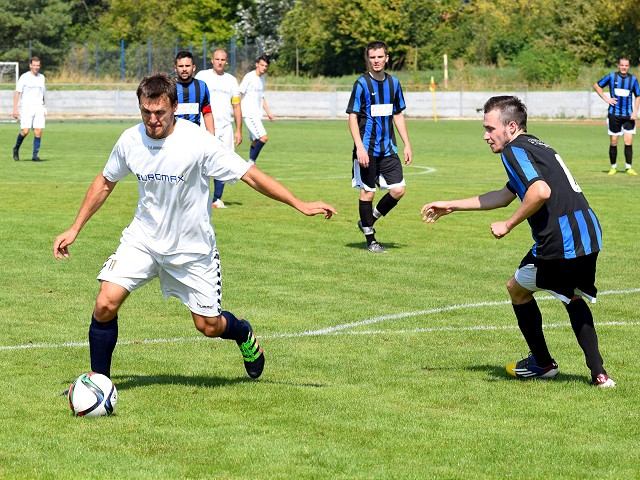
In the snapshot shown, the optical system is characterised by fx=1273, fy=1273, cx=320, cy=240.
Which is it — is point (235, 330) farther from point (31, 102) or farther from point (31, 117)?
point (31, 102)

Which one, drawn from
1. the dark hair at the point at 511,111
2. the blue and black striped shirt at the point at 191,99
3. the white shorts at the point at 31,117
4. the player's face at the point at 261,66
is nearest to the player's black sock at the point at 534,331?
the dark hair at the point at 511,111

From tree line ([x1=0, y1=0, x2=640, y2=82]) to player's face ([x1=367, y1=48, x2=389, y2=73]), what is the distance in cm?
5316

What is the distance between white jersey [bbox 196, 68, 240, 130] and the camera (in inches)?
772

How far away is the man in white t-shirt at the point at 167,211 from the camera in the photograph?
23.9 feet

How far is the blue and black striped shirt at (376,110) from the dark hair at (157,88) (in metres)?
7.61

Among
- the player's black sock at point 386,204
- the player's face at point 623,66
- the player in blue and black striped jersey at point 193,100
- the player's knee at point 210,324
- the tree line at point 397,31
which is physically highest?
the tree line at point 397,31

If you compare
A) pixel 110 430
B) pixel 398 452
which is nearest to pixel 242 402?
pixel 110 430

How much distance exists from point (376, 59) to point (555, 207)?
7095 millimetres

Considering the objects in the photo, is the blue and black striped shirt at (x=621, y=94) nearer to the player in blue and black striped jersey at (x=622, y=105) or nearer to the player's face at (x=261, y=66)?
the player in blue and black striped jersey at (x=622, y=105)

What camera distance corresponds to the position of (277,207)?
1883 centimetres

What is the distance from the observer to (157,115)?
717 centimetres

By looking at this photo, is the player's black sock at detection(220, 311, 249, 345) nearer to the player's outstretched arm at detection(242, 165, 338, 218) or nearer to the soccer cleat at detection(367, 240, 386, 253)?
the player's outstretched arm at detection(242, 165, 338, 218)

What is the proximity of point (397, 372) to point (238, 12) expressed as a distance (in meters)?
80.4

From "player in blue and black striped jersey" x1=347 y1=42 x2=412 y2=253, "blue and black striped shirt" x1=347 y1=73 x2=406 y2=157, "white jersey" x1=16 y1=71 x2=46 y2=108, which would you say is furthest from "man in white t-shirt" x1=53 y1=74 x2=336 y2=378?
"white jersey" x1=16 y1=71 x2=46 y2=108
